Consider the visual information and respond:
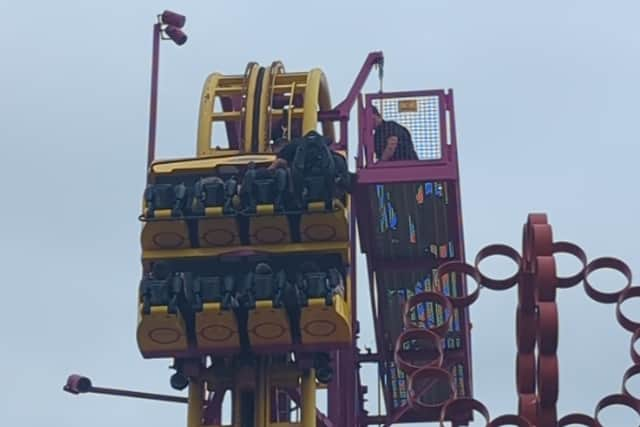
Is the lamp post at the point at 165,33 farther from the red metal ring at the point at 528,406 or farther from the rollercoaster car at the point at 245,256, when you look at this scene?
the red metal ring at the point at 528,406

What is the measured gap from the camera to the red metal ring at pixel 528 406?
18.5 m

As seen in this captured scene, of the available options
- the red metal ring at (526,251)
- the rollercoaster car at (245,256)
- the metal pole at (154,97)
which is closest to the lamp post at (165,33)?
the metal pole at (154,97)

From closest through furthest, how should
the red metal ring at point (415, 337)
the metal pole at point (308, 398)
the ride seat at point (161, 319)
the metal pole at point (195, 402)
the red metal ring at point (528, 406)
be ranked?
the red metal ring at point (415, 337) → the red metal ring at point (528, 406) → the ride seat at point (161, 319) → the metal pole at point (308, 398) → the metal pole at point (195, 402)

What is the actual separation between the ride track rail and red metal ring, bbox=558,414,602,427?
10 mm

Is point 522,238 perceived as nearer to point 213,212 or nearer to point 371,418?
point 213,212

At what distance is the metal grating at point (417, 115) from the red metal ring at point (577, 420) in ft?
29.1

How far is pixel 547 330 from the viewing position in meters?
18.1

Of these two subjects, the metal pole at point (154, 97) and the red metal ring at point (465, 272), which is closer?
the red metal ring at point (465, 272)

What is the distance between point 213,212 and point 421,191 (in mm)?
3460

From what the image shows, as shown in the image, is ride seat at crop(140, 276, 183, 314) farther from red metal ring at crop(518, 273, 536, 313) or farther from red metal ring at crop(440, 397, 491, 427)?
red metal ring at crop(440, 397, 491, 427)

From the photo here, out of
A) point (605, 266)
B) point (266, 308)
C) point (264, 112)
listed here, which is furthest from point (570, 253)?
point (264, 112)

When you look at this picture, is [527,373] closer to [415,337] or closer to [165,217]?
[415,337]

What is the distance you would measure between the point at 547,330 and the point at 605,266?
1.57 meters

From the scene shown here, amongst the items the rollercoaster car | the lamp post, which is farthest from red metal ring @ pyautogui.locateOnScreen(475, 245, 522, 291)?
the lamp post
